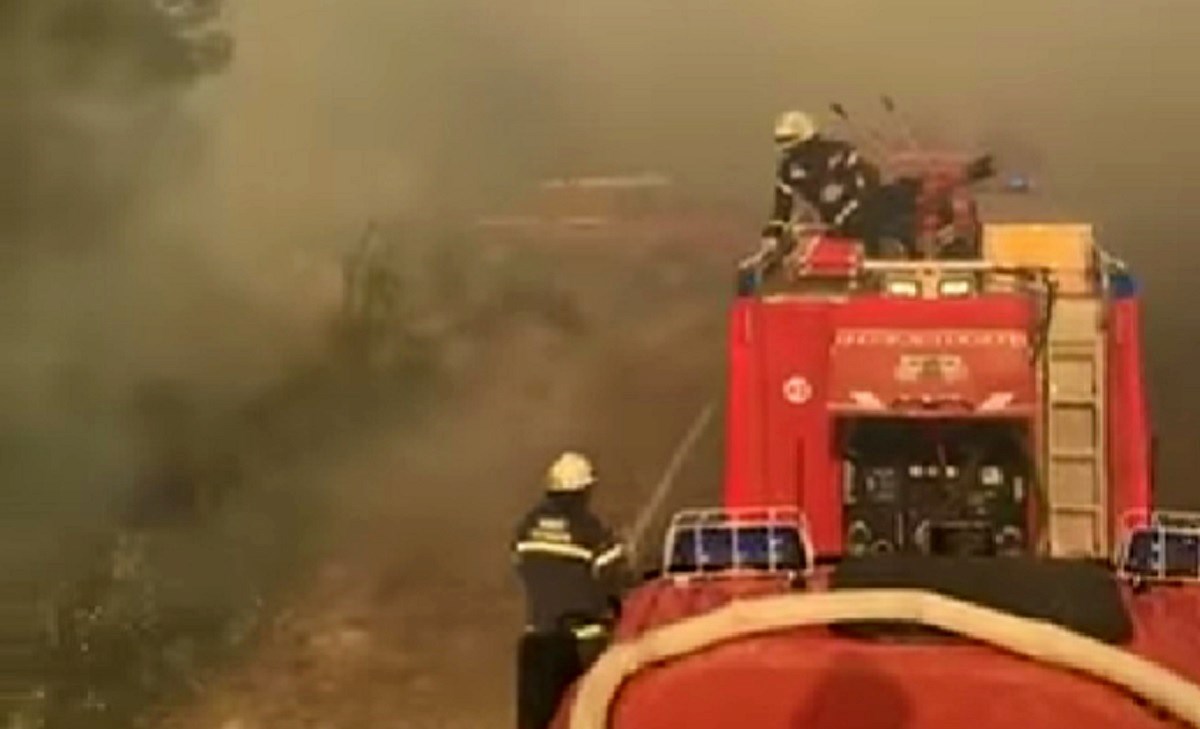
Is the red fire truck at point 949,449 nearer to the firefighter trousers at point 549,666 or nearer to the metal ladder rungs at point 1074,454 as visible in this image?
the metal ladder rungs at point 1074,454

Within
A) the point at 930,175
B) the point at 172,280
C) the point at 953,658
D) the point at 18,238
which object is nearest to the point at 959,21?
the point at 930,175

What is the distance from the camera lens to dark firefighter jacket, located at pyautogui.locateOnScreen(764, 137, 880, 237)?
564cm

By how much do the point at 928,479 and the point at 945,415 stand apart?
0.17 m

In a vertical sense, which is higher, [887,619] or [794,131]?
[794,131]

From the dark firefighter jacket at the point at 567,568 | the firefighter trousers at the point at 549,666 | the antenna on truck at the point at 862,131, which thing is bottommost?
the firefighter trousers at the point at 549,666

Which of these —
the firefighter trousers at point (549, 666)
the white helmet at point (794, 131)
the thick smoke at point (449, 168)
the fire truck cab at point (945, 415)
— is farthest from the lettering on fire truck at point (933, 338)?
the thick smoke at point (449, 168)

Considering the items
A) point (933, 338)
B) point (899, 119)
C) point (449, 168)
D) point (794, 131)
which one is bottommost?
point (933, 338)

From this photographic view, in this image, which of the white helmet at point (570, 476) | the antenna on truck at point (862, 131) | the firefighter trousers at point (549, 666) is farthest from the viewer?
the antenna on truck at point (862, 131)

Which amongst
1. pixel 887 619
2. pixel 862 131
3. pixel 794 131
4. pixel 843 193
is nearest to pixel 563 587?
pixel 887 619

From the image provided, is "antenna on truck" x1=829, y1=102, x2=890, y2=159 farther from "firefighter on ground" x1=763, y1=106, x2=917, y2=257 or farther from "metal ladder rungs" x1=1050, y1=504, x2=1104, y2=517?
"metal ladder rungs" x1=1050, y1=504, x2=1104, y2=517

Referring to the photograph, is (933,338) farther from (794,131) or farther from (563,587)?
(794,131)

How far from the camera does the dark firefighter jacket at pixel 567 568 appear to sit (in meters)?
4.10

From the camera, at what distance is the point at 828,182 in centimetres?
570

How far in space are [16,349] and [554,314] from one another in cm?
221
